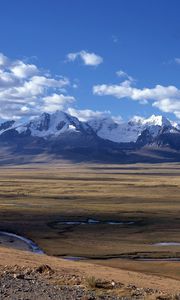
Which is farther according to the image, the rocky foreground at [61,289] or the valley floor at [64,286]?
the valley floor at [64,286]

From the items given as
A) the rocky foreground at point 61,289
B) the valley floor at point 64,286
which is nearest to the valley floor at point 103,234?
the valley floor at point 64,286

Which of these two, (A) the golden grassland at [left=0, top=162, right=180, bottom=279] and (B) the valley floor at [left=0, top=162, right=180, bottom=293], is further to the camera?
(A) the golden grassland at [left=0, top=162, right=180, bottom=279]

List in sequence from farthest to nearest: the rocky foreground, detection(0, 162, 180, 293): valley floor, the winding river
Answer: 1. the winding river
2. detection(0, 162, 180, 293): valley floor
3. the rocky foreground

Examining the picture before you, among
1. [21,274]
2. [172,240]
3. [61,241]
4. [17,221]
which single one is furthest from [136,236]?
[21,274]

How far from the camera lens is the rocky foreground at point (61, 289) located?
19.2 metres

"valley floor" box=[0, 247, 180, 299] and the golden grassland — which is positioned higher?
"valley floor" box=[0, 247, 180, 299]

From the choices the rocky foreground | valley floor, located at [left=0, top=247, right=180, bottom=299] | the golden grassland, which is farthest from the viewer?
the golden grassland

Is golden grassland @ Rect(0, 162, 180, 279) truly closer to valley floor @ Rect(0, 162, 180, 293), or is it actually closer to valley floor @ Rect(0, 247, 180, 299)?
valley floor @ Rect(0, 162, 180, 293)

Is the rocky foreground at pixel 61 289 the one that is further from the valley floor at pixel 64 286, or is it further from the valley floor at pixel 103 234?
the valley floor at pixel 103 234

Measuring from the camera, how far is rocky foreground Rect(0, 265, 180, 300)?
1922 centimetres

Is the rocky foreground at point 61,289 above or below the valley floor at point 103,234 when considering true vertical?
above

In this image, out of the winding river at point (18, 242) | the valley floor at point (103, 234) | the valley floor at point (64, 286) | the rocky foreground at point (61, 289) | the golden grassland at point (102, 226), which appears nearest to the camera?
the rocky foreground at point (61, 289)

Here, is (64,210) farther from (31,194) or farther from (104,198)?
(31,194)

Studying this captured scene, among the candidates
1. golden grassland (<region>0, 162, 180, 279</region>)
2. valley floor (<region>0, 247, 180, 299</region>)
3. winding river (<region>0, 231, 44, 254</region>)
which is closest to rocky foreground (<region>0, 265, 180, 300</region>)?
valley floor (<region>0, 247, 180, 299</region>)
